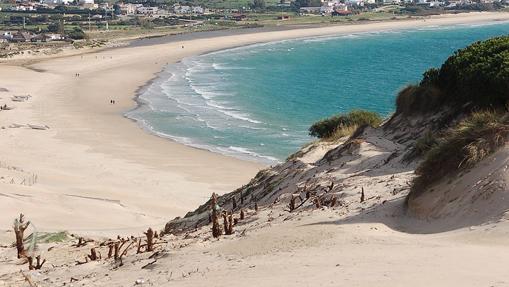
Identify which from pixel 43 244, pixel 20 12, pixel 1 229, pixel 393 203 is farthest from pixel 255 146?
pixel 20 12

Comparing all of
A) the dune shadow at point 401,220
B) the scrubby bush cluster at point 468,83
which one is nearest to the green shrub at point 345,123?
the scrubby bush cluster at point 468,83

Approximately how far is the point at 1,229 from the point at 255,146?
23185 mm

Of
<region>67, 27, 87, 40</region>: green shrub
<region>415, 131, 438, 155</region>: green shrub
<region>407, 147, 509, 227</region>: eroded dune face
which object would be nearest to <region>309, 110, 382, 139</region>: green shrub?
<region>415, 131, 438, 155</region>: green shrub

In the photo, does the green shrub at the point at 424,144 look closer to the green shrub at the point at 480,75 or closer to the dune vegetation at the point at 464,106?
the dune vegetation at the point at 464,106

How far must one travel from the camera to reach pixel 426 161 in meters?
12.9

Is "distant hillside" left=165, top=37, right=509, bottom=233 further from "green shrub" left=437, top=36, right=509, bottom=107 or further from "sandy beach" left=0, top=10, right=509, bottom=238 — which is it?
"sandy beach" left=0, top=10, right=509, bottom=238

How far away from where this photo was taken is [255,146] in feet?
136

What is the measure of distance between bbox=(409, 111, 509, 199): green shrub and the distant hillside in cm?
2

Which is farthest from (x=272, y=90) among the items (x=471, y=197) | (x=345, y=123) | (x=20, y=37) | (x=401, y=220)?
(x=20, y=37)

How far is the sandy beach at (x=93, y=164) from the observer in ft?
78.1

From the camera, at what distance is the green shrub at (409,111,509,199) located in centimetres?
1220

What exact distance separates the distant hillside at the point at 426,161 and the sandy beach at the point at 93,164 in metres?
5.84

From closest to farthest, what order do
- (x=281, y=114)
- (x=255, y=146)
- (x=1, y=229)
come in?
(x=1, y=229) → (x=255, y=146) → (x=281, y=114)

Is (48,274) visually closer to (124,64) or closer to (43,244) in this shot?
(43,244)
